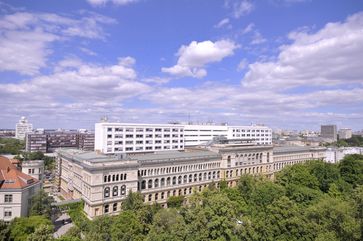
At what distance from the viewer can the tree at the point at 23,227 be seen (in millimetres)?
43750

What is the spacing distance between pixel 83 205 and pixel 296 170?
6268cm

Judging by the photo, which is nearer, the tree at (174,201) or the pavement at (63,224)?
the pavement at (63,224)

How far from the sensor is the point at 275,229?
43688 millimetres

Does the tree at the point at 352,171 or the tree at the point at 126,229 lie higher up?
the tree at the point at 352,171

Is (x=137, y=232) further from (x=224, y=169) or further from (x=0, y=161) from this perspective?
(x=224, y=169)

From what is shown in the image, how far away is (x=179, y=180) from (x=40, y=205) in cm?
3696

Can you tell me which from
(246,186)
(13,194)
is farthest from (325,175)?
(13,194)

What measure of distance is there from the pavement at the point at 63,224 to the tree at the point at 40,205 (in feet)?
15.8

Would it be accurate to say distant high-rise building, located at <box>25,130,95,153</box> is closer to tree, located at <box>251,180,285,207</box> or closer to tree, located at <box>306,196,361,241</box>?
tree, located at <box>251,180,285,207</box>

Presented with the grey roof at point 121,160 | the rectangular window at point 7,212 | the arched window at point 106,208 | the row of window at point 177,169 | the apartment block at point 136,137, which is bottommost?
the arched window at point 106,208

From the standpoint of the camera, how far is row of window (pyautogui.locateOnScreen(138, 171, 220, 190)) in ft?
238

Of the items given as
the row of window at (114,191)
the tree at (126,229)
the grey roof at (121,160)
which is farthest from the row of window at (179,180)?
the tree at (126,229)

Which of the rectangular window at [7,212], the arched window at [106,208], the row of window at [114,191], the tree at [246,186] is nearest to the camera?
the rectangular window at [7,212]

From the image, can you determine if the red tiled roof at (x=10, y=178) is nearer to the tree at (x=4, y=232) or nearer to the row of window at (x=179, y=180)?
the tree at (x=4, y=232)
